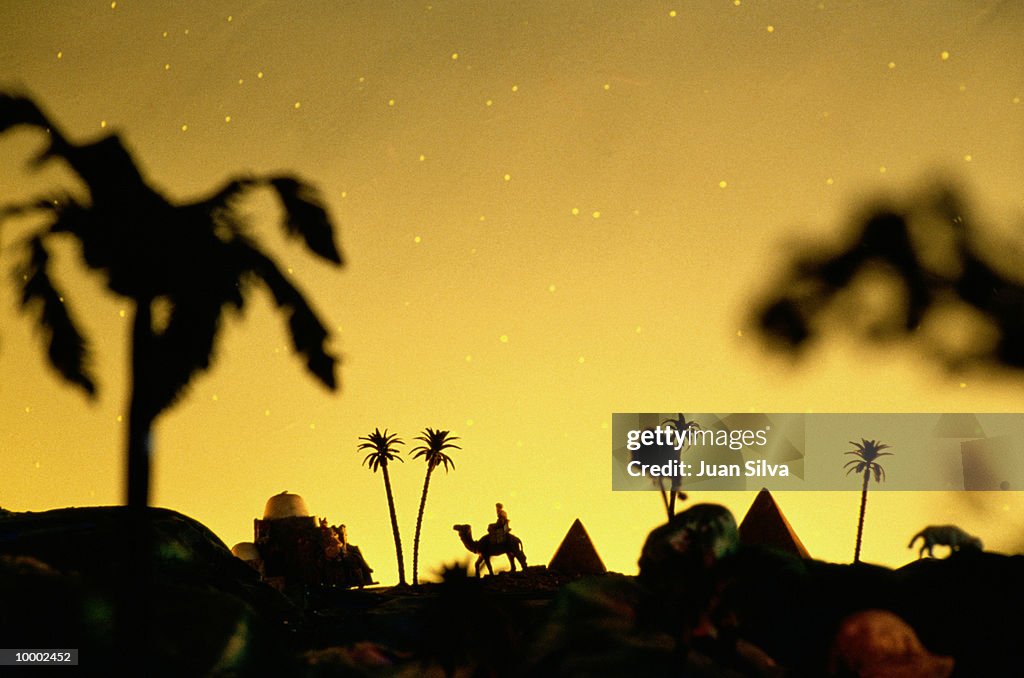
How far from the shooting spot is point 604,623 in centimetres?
769

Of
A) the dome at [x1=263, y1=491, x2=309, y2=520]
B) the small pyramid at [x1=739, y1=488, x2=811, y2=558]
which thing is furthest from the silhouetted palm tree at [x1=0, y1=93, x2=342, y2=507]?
the small pyramid at [x1=739, y1=488, x2=811, y2=558]

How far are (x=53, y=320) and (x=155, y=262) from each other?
154 cm

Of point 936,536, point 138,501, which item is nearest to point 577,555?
point 936,536

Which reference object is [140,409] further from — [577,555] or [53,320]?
[577,555]

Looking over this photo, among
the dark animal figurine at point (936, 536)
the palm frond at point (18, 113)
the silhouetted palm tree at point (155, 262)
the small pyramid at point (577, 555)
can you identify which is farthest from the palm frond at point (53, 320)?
the small pyramid at point (577, 555)

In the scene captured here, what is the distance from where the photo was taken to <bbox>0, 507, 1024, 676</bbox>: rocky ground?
7.16 metres

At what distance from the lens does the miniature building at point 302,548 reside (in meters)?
23.6

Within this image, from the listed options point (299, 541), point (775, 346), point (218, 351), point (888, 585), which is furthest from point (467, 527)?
point (888, 585)

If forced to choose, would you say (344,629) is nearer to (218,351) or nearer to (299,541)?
(218,351)

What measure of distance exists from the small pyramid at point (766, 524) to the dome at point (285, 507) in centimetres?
1267

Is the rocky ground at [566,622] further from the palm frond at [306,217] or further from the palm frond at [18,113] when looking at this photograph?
the palm frond at [18,113]

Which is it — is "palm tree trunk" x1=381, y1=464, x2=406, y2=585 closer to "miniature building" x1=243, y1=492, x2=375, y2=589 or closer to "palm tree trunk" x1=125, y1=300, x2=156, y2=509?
"miniature building" x1=243, y1=492, x2=375, y2=589

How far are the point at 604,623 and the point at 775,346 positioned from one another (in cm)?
407

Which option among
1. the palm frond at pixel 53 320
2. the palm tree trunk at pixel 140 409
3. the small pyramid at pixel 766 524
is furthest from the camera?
the small pyramid at pixel 766 524
